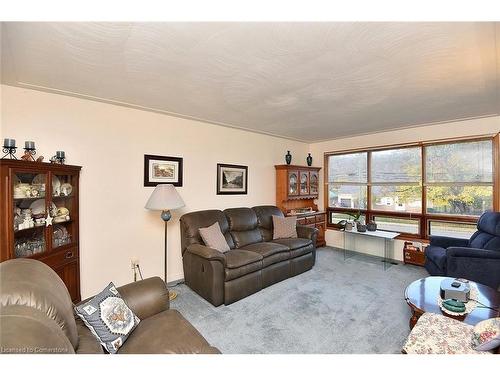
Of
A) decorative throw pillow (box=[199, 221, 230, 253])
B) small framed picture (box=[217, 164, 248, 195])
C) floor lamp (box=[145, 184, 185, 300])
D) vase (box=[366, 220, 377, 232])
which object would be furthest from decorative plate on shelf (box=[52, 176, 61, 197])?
vase (box=[366, 220, 377, 232])

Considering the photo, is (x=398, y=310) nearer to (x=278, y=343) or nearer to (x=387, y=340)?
(x=387, y=340)

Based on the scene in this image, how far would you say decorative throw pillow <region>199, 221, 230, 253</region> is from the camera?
3055mm

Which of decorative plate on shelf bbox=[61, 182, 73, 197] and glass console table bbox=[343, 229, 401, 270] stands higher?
decorative plate on shelf bbox=[61, 182, 73, 197]

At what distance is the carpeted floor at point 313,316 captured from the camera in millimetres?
1954

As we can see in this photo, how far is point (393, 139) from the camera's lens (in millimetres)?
4258

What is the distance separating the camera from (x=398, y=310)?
2.47m

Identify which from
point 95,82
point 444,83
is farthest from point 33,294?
point 444,83

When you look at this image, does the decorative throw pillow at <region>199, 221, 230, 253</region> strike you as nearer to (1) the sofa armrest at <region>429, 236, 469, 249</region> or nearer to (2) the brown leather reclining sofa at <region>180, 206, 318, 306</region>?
(2) the brown leather reclining sofa at <region>180, 206, 318, 306</region>

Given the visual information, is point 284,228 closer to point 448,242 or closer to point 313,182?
point 313,182

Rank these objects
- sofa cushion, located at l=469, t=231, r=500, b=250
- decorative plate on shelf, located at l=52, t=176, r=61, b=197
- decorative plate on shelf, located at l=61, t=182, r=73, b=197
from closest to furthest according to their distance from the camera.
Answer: decorative plate on shelf, located at l=52, t=176, r=61, b=197, decorative plate on shelf, located at l=61, t=182, r=73, b=197, sofa cushion, located at l=469, t=231, r=500, b=250

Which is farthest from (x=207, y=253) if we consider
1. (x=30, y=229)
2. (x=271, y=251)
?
(x=30, y=229)

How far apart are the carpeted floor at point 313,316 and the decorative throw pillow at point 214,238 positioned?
2.14 feet

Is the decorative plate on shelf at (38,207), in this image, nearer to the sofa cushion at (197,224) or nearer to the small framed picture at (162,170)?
the small framed picture at (162,170)
